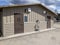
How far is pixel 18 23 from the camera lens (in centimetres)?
1402

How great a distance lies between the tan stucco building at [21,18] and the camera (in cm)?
1288

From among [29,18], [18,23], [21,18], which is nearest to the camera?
[18,23]

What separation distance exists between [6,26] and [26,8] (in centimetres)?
289

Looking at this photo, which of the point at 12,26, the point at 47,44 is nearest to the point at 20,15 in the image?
the point at 12,26

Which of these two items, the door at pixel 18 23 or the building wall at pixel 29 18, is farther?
the door at pixel 18 23

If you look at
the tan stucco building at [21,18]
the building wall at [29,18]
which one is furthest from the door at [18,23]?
the building wall at [29,18]

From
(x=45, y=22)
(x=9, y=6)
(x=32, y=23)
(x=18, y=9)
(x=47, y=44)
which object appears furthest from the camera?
(x=45, y=22)

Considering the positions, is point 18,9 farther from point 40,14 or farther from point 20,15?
point 40,14

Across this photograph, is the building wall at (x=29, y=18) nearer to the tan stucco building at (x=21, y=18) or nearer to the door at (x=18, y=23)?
the tan stucco building at (x=21, y=18)

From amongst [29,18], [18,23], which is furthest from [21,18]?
[29,18]

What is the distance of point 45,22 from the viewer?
16.9 meters

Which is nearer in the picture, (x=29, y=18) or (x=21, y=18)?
(x=21, y=18)

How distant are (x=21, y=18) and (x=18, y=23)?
1.98 feet

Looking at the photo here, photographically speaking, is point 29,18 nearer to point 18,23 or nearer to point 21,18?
point 21,18
